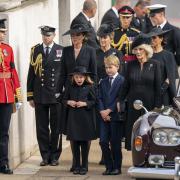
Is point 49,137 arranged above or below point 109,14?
below

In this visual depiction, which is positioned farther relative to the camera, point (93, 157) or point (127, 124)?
point (93, 157)

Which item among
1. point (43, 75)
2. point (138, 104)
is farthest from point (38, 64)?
point (138, 104)

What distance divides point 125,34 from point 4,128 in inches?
122

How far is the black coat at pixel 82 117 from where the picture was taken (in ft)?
42.2

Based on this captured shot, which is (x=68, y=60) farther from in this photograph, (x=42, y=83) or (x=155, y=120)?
(x=155, y=120)

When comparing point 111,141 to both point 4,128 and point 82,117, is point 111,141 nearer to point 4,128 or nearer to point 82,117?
point 82,117

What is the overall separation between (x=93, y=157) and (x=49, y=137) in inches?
28.0

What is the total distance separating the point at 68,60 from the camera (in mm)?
13305

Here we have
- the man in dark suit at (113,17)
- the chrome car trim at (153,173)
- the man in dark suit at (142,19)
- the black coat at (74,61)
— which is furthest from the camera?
the man in dark suit at (113,17)

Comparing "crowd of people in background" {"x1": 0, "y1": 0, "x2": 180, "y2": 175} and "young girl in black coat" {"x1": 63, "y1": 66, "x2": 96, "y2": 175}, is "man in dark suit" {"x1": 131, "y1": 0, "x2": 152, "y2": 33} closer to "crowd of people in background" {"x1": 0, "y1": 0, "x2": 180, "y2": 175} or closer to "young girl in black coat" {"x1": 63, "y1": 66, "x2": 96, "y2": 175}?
"crowd of people in background" {"x1": 0, "y1": 0, "x2": 180, "y2": 175}

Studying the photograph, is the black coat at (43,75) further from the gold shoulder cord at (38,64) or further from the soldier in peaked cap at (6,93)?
the soldier in peaked cap at (6,93)

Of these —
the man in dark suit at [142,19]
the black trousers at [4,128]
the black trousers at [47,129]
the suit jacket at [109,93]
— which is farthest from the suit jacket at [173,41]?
the black trousers at [4,128]

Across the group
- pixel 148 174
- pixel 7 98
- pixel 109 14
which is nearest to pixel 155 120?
pixel 148 174

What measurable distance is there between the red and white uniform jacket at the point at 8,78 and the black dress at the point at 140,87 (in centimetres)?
136
